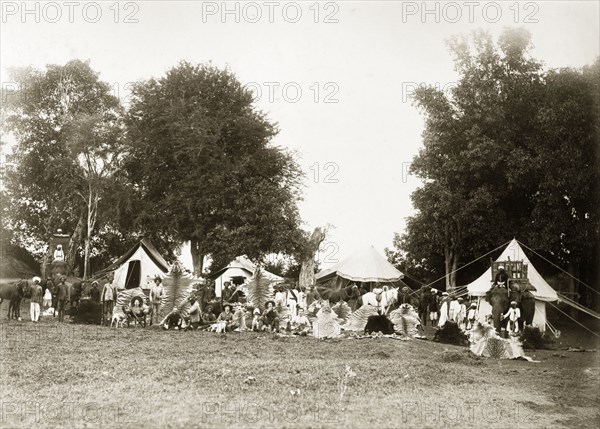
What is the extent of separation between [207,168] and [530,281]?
55.4 ft

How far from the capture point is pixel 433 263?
34.7m

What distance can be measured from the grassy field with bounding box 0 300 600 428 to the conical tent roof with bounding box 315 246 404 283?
52.1 feet

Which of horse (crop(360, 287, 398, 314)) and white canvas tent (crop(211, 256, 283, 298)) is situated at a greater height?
white canvas tent (crop(211, 256, 283, 298))

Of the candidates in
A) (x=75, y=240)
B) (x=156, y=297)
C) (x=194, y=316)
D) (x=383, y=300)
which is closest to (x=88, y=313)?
→ (x=156, y=297)

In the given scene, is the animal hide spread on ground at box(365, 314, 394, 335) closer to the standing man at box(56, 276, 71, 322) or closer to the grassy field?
the grassy field

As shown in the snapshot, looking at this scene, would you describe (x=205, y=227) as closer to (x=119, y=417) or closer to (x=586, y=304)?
(x=586, y=304)

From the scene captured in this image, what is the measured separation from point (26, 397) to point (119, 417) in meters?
1.83

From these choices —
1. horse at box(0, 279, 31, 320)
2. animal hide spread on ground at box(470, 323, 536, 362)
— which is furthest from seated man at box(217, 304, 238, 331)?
animal hide spread on ground at box(470, 323, 536, 362)

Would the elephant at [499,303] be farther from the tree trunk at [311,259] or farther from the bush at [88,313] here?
the tree trunk at [311,259]

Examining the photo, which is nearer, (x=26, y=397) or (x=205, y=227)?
(x=26, y=397)

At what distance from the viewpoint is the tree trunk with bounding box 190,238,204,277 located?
35.6m

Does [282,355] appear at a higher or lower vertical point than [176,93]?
lower

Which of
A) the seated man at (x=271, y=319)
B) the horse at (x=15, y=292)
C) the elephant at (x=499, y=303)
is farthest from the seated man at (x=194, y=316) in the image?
the elephant at (x=499, y=303)

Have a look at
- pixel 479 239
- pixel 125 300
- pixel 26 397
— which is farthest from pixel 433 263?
pixel 26 397
